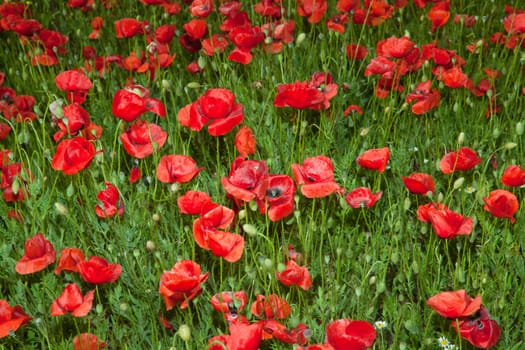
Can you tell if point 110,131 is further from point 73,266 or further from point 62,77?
point 73,266

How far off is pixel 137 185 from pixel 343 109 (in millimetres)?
1067

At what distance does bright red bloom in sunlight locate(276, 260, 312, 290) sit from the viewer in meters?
2.13

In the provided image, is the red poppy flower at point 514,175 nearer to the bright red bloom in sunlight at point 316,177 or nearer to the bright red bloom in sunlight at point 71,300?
the bright red bloom in sunlight at point 316,177

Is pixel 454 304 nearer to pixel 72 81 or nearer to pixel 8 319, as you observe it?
pixel 8 319

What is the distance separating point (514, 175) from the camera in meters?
2.36

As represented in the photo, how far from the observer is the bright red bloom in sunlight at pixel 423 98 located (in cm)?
290

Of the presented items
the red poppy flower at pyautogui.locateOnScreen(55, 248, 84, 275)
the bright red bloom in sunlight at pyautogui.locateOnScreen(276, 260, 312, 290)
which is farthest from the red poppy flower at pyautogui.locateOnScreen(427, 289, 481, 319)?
the red poppy flower at pyautogui.locateOnScreen(55, 248, 84, 275)

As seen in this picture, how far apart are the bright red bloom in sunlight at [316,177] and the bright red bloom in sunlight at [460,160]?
440mm

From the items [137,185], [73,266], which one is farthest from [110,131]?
[73,266]

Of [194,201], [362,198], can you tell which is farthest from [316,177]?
[194,201]

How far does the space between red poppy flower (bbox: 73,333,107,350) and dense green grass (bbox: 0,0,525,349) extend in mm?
39

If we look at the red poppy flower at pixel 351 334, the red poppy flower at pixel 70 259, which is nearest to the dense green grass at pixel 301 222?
the red poppy flower at pixel 70 259

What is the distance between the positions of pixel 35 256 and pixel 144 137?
2.16 feet

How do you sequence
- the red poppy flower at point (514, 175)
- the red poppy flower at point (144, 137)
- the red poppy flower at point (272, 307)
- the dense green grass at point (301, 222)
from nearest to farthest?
1. the red poppy flower at point (272, 307)
2. the dense green grass at point (301, 222)
3. the red poppy flower at point (514, 175)
4. the red poppy flower at point (144, 137)
